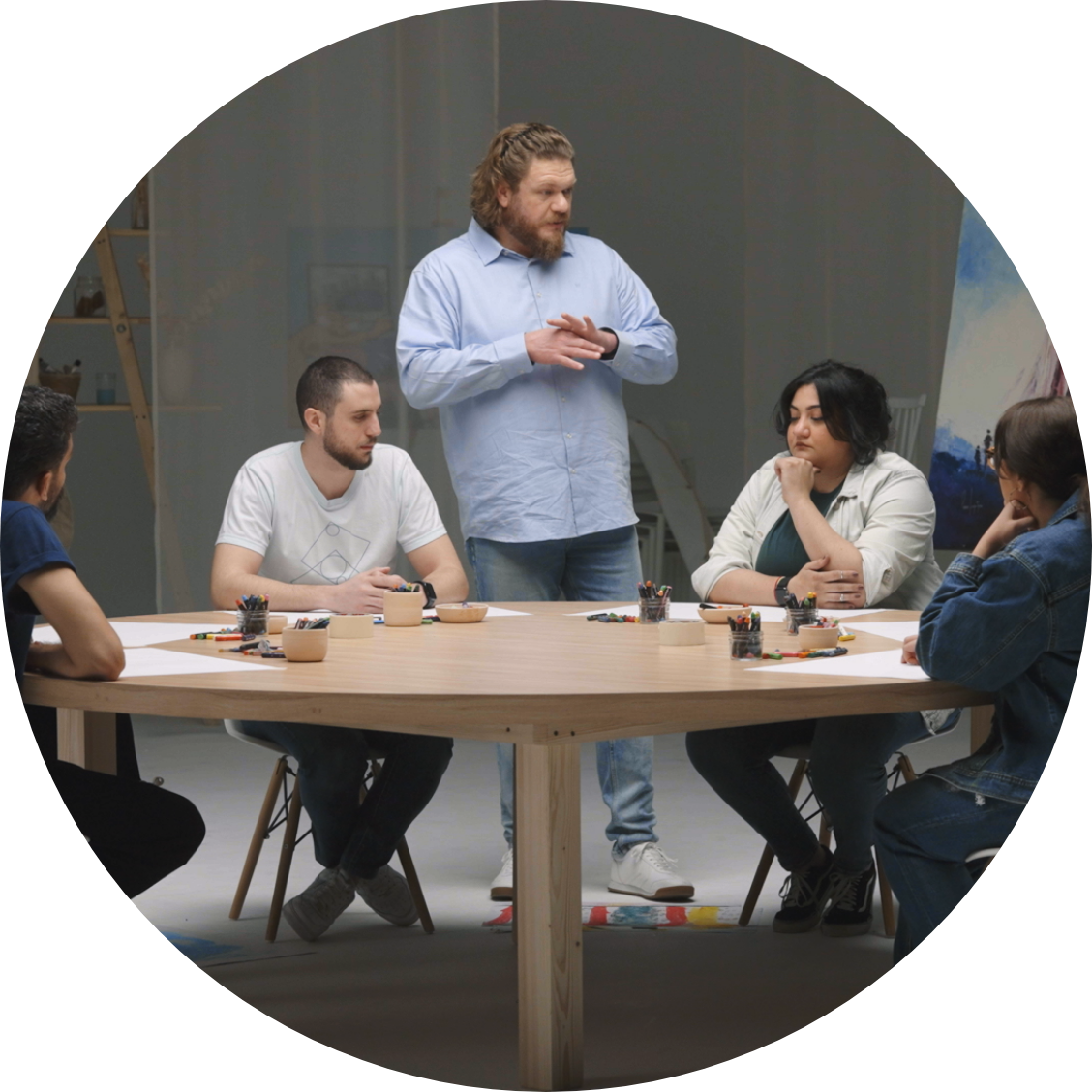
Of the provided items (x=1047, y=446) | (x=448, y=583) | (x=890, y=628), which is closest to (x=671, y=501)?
(x=448, y=583)

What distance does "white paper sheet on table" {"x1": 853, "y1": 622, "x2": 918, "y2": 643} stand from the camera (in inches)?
102

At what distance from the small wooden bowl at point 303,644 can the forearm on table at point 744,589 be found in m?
1.09

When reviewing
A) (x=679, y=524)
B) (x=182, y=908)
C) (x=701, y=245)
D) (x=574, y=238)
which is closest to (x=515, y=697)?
(x=182, y=908)

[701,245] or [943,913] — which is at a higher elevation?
[701,245]

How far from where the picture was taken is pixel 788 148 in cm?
628

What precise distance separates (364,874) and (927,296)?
13.2 ft

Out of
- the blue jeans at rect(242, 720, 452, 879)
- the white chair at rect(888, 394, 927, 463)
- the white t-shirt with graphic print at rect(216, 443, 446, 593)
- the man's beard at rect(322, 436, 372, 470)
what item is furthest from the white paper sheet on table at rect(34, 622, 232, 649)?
the white chair at rect(888, 394, 927, 463)

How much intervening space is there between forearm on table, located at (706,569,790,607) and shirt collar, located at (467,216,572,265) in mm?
927

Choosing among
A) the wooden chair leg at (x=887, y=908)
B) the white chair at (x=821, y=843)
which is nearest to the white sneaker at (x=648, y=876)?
the white chair at (x=821, y=843)

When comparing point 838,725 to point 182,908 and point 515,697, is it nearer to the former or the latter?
point 515,697

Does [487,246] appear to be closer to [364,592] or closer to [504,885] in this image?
[364,592]

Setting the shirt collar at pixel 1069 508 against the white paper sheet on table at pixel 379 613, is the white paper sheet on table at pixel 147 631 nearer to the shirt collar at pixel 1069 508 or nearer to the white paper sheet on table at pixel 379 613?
the white paper sheet on table at pixel 379 613

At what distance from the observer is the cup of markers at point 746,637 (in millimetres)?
2340

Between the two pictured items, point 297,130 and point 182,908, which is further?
point 297,130
